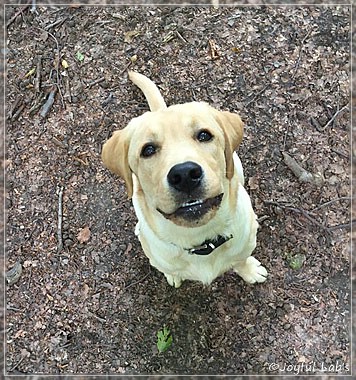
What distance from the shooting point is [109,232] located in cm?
444

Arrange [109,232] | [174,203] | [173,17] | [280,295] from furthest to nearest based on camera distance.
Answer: [173,17]
[109,232]
[280,295]
[174,203]

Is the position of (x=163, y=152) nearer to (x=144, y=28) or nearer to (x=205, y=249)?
(x=205, y=249)

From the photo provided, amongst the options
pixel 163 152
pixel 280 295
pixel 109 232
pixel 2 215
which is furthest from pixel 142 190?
pixel 2 215

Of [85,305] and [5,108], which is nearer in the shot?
[85,305]

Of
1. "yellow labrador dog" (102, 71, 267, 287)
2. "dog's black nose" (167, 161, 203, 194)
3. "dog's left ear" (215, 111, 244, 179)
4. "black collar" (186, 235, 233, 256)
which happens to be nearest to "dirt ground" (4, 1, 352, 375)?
"yellow labrador dog" (102, 71, 267, 287)

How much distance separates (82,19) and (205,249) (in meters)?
2.77

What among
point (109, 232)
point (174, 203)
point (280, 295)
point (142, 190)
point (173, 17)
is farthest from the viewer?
point (173, 17)

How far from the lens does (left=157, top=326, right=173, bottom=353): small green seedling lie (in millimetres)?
4086

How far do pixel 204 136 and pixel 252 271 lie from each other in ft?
4.86

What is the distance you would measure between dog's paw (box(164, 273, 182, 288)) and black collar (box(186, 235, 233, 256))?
0.85m

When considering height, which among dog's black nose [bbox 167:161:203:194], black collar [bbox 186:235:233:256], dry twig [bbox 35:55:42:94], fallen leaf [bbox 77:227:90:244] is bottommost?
fallen leaf [bbox 77:227:90:244]

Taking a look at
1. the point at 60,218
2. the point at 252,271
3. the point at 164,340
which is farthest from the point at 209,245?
the point at 60,218

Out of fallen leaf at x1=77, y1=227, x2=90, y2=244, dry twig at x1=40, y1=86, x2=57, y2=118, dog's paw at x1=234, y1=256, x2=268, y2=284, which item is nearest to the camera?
dog's paw at x1=234, y1=256, x2=268, y2=284

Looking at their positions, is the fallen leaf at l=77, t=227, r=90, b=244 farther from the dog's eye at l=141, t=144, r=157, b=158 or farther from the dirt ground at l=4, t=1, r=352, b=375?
the dog's eye at l=141, t=144, r=157, b=158
